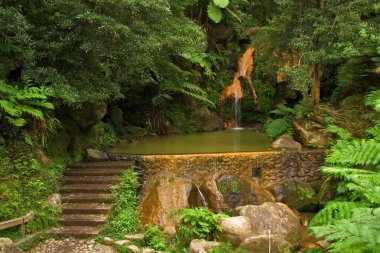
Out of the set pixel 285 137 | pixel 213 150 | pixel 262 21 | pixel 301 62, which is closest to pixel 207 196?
pixel 213 150

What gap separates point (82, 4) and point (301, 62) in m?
5.89

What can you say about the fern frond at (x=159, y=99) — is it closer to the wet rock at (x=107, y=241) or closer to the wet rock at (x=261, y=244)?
the wet rock at (x=107, y=241)

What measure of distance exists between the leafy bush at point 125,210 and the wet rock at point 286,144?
14.3 ft

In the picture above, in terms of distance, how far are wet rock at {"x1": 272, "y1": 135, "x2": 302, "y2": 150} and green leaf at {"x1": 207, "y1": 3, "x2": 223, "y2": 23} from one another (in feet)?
27.1

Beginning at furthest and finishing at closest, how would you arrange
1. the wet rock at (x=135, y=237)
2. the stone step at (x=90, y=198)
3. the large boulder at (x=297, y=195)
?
the large boulder at (x=297, y=195) < the stone step at (x=90, y=198) < the wet rock at (x=135, y=237)

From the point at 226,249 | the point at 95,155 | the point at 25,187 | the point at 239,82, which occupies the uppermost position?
the point at 239,82

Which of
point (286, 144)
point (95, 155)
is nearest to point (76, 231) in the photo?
point (95, 155)

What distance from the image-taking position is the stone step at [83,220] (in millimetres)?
7062

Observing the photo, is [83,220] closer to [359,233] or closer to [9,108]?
[9,108]

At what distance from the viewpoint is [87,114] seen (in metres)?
9.82

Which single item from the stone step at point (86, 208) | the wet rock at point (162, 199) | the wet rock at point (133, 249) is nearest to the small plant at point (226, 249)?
the wet rock at point (133, 249)

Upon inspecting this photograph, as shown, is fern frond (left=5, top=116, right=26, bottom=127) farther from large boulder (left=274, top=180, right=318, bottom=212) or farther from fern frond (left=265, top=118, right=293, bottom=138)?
fern frond (left=265, top=118, right=293, bottom=138)

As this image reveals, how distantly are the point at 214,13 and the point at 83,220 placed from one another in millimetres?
12783

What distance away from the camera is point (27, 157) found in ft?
24.9
